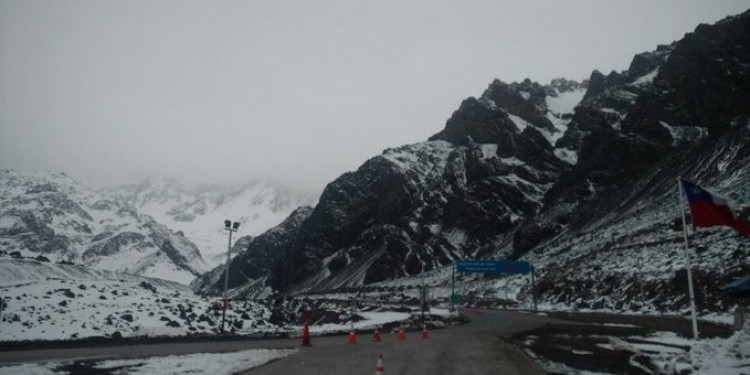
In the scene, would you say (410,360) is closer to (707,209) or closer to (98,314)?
(707,209)

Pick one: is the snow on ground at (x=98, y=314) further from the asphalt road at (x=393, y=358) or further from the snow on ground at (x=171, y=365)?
the snow on ground at (x=171, y=365)

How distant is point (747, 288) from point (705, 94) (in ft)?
415

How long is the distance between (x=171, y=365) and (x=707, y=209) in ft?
65.5

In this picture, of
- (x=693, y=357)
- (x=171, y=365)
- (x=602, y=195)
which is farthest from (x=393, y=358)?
(x=602, y=195)

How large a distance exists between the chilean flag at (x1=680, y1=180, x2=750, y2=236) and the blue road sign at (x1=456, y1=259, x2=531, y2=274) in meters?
50.0

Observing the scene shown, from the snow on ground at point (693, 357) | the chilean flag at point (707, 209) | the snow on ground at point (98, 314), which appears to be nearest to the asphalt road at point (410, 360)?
the snow on ground at point (693, 357)

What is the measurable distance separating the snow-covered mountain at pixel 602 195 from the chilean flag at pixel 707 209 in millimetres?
19155

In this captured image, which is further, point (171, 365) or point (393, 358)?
point (393, 358)

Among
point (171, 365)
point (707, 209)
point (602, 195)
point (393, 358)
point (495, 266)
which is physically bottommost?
point (393, 358)

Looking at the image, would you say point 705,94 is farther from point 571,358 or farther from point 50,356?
point 50,356

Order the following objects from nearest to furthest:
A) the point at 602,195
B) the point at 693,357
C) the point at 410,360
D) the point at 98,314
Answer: the point at 693,357, the point at 410,360, the point at 98,314, the point at 602,195

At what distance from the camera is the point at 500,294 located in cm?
9275

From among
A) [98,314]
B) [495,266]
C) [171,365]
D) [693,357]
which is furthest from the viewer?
[495,266]

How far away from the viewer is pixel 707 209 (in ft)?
65.6
